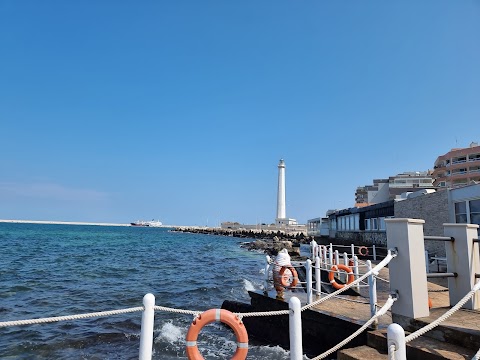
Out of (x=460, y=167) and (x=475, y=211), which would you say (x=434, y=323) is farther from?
(x=460, y=167)

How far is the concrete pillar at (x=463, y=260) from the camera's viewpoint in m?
5.58

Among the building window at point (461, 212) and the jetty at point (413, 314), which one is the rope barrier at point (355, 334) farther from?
the building window at point (461, 212)

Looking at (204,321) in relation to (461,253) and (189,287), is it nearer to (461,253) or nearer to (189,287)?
(461,253)

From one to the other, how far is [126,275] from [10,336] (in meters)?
11.3

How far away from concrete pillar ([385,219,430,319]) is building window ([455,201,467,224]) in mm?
13299

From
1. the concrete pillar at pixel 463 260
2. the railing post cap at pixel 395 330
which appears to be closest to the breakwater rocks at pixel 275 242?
the concrete pillar at pixel 463 260

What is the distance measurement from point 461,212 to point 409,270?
13.9 metres

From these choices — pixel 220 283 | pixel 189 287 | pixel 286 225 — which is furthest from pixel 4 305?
pixel 286 225

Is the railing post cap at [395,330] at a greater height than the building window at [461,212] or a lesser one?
lesser

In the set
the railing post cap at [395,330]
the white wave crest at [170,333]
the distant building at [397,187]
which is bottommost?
the white wave crest at [170,333]

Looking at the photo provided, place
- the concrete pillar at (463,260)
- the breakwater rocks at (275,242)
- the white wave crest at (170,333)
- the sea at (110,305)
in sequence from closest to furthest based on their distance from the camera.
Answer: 1. the concrete pillar at (463,260)
2. the sea at (110,305)
3. the white wave crest at (170,333)
4. the breakwater rocks at (275,242)

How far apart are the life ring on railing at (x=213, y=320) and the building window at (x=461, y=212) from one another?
15.9 m

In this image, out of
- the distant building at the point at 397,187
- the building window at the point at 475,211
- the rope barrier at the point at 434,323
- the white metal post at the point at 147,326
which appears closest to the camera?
the white metal post at the point at 147,326

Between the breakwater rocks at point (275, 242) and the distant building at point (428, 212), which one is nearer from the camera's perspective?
the distant building at point (428, 212)
